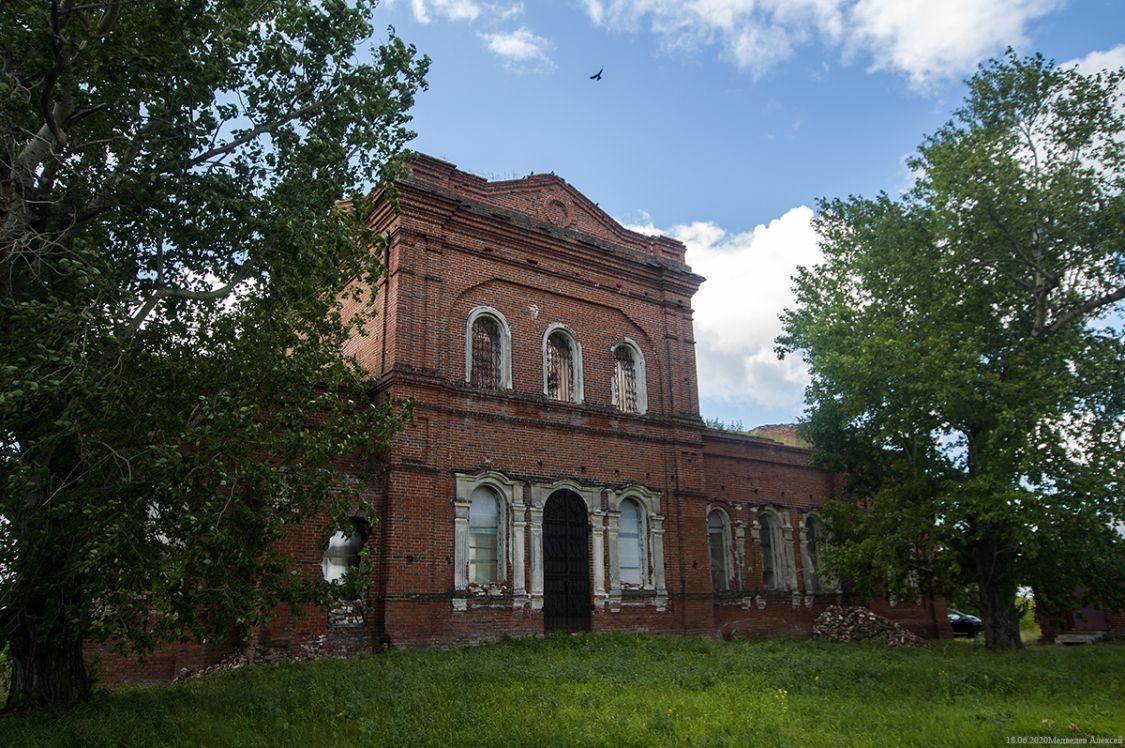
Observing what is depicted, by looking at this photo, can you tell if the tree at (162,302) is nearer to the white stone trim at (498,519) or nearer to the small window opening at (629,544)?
the white stone trim at (498,519)

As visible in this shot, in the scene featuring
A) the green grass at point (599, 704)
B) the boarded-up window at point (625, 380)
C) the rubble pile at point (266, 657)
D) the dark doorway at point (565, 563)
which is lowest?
the green grass at point (599, 704)

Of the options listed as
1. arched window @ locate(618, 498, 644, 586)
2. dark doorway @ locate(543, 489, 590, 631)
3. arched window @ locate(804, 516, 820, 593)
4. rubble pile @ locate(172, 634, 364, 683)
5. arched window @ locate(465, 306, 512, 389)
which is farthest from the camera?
arched window @ locate(804, 516, 820, 593)

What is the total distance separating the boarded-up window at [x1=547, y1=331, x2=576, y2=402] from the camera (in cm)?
1686

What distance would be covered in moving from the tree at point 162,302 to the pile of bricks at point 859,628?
1421 centimetres

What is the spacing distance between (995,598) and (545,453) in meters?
9.95

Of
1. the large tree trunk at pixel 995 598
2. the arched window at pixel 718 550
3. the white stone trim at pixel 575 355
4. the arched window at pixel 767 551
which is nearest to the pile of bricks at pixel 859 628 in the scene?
the arched window at pixel 767 551

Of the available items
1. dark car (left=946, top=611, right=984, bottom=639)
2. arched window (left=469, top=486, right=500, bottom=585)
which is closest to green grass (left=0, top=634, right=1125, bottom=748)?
arched window (left=469, top=486, right=500, bottom=585)

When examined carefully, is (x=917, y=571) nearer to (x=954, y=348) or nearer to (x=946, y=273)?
(x=954, y=348)

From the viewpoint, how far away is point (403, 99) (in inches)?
357

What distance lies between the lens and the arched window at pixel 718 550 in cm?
1884

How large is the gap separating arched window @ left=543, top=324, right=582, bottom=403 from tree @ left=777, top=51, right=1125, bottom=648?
517cm

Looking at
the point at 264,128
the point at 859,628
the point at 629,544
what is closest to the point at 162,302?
the point at 264,128

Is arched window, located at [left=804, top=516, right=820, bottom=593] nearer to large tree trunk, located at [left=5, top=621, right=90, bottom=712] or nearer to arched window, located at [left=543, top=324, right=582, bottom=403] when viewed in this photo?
arched window, located at [left=543, top=324, right=582, bottom=403]

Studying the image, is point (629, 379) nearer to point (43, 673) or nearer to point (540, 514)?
point (540, 514)
